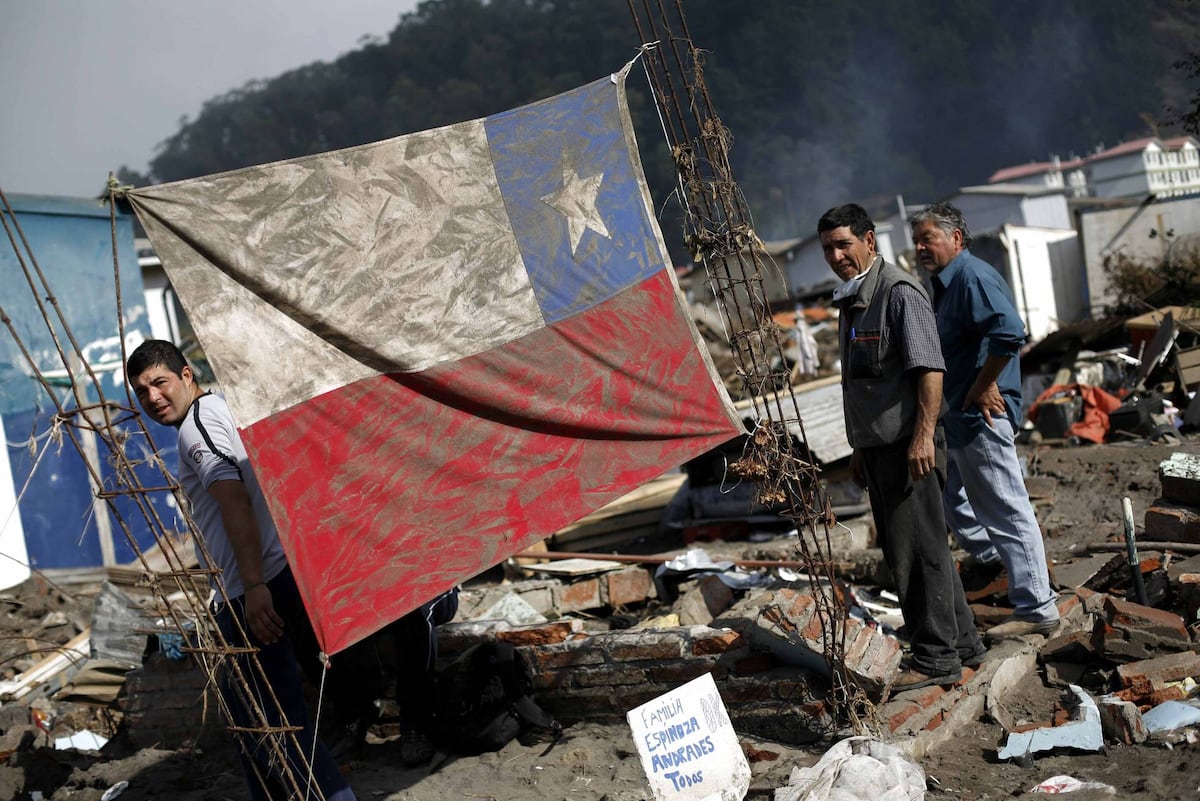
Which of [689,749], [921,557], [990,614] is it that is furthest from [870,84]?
[689,749]

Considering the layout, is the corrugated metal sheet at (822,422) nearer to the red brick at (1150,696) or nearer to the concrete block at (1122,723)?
the red brick at (1150,696)

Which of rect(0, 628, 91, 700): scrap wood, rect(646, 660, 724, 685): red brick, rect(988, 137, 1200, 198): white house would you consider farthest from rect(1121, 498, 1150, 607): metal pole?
rect(988, 137, 1200, 198): white house

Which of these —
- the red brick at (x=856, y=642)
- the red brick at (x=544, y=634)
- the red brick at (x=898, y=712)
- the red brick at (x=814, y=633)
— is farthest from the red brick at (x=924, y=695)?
the red brick at (x=544, y=634)

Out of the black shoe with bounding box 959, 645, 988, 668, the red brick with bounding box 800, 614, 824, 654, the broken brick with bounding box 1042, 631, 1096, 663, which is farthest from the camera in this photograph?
the broken brick with bounding box 1042, 631, 1096, 663

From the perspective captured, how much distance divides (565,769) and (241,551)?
167 cm

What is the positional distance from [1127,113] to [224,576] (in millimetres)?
72153

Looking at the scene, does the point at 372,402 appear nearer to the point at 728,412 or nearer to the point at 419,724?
the point at 728,412

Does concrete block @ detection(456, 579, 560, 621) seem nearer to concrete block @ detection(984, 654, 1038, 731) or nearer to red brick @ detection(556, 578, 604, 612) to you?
red brick @ detection(556, 578, 604, 612)

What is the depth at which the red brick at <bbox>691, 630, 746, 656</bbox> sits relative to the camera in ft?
14.0

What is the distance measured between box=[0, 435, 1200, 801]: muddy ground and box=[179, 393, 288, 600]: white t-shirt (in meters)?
1.27

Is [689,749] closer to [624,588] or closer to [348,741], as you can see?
[348,741]

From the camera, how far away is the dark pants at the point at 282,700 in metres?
3.70

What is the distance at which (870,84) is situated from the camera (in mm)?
74188

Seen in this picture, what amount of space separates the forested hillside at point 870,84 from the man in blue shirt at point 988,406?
56039 millimetres
